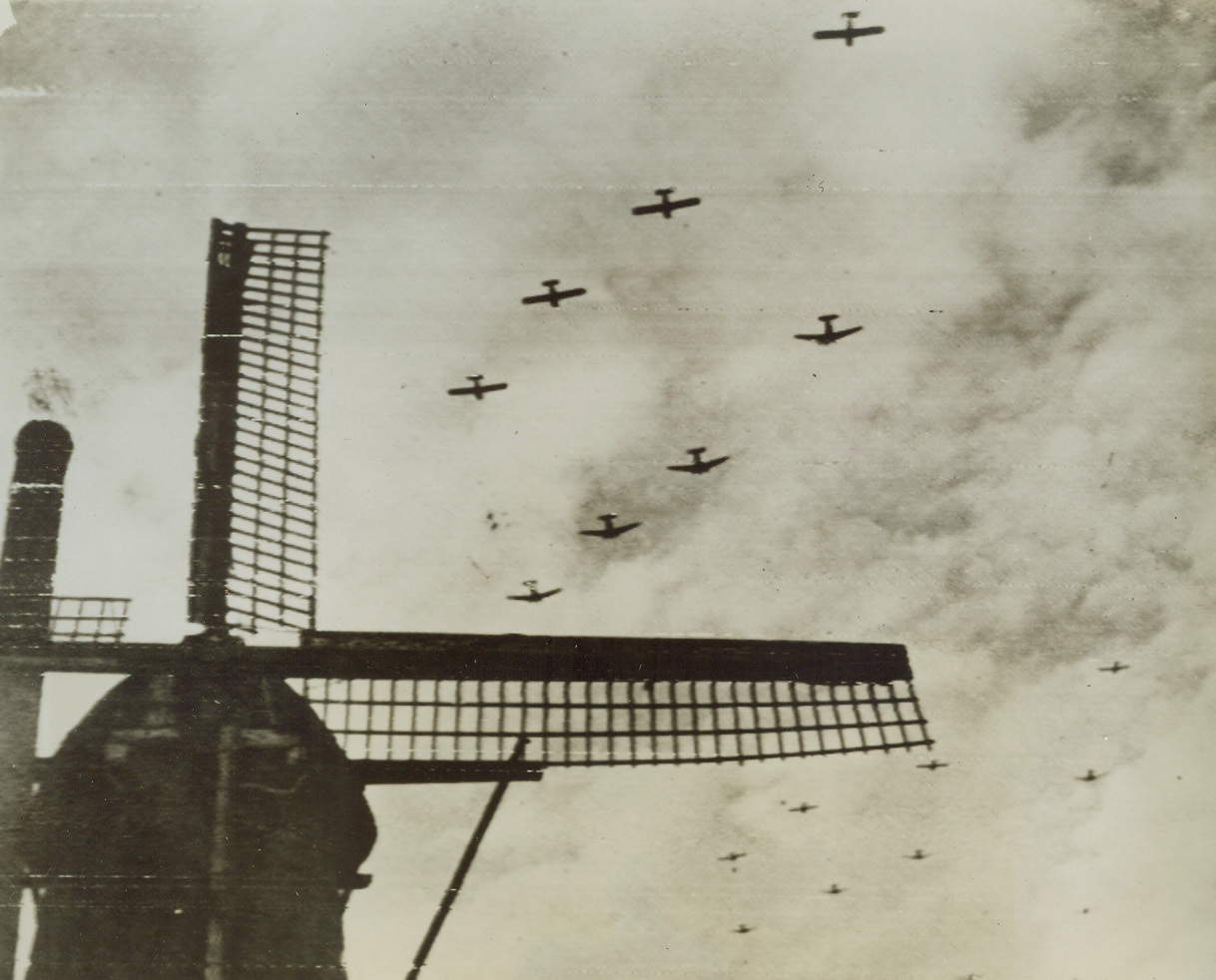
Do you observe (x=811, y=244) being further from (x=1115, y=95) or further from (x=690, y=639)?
(x=690, y=639)

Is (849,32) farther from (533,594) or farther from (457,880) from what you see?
(457,880)

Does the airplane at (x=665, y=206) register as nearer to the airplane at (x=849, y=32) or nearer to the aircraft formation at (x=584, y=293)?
the aircraft formation at (x=584, y=293)

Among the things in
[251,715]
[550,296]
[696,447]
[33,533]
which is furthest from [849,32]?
[33,533]

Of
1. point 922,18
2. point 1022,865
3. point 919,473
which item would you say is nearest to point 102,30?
point 922,18

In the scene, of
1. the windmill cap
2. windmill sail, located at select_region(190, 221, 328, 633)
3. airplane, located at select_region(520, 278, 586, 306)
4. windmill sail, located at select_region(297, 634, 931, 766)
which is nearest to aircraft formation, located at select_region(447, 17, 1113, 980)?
airplane, located at select_region(520, 278, 586, 306)

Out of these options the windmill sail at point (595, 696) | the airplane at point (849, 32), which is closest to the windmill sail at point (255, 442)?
the windmill sail at point (595, 696)
